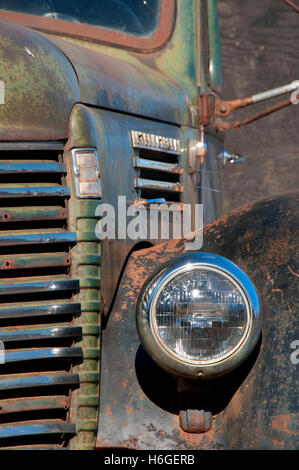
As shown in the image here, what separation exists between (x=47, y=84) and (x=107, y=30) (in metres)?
1.12

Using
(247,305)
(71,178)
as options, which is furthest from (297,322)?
(71,178)

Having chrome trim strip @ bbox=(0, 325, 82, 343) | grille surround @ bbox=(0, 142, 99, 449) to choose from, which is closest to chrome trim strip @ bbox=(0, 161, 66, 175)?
grille surround @ bbox=(0, 142, 99, 449)

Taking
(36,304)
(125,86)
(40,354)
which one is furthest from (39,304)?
(125,86)

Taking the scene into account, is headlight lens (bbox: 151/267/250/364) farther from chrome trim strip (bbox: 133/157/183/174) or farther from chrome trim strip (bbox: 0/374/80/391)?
chrome trim strip (bbox: 133/157/183/174)

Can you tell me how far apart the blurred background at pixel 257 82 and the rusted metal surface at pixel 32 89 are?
516 centimetres

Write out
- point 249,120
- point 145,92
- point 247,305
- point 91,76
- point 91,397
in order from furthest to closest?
point 249,120, point 145,92, point 91,76, point 91,397, point 247,305

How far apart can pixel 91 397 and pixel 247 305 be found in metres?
0.65

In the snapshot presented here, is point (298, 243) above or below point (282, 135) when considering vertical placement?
below

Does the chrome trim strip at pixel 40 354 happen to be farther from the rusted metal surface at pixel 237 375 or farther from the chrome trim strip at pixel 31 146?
the chrome trim strip at pixel 31 146

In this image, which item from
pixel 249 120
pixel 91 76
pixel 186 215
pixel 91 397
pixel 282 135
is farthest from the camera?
pixel 282 135

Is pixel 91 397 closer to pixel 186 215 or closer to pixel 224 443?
pixel 224 443

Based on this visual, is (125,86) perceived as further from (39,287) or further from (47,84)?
(39,287)

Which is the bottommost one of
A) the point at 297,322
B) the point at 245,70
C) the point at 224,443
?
the point at 224,443

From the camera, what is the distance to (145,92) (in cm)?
338
